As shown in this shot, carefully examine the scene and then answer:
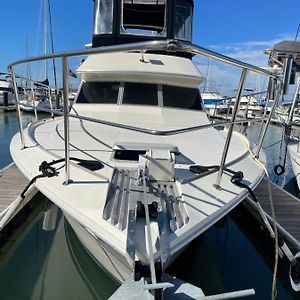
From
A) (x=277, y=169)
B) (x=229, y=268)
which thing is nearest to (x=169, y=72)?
(x=229, y=268)

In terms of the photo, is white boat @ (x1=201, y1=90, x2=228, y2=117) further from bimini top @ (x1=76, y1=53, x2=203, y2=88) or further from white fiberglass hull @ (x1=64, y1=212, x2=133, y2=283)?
white fiberglass hull @ (x1=64, y1=212, x2=133, y2=283)

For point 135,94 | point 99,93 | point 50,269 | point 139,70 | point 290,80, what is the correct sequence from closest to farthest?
point 290,80, point 50,269, point 139,70, point 135,94, point 99,93

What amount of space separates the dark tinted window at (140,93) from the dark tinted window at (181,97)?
6.9 inches

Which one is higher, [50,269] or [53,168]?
[53,168]

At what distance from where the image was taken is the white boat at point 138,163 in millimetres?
2342

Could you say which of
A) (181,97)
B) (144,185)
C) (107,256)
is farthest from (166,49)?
(181,97)

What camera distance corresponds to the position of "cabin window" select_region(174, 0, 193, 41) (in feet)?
20.9

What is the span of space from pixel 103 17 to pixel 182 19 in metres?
1.47

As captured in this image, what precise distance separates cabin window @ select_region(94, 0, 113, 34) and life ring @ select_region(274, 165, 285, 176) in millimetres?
5071

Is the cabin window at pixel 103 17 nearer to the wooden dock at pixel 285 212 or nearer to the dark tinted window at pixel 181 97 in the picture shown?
the dark tinted window at pixel 181 97

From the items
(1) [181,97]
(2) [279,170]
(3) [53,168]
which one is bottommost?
(2) [279,170]

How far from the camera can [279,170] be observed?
878 centimetres

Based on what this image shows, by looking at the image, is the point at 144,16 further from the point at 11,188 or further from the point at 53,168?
the point at 53,168

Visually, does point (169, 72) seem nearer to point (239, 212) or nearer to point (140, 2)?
point (140, 2)
